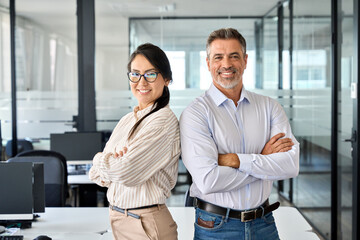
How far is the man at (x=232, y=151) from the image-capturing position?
6.92ft

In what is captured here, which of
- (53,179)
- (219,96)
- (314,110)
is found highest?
(219,96)

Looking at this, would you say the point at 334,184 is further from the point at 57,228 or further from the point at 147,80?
the point at 147,80

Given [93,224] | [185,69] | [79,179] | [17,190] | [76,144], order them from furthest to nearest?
[185,69] < [76,144] < [79,179] < [93,224] < [17,190]

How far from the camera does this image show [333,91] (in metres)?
4.83

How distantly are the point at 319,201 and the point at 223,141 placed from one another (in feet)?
11.1

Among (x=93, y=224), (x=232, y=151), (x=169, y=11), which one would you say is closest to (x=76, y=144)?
(x=169, y=11)

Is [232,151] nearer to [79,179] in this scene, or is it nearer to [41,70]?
[79,179]

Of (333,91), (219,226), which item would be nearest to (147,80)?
(219,226)

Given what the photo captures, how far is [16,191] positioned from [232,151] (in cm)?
144

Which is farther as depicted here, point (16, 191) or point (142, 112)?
point (16, 191)

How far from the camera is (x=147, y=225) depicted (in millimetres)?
2057

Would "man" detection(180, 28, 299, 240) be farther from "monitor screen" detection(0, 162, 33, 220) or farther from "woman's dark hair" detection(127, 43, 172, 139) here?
"monitor screen" detection(0, 162, 33, 220)

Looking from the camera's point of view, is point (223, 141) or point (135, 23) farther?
point (135, 23)

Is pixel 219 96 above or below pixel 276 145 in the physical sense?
above
